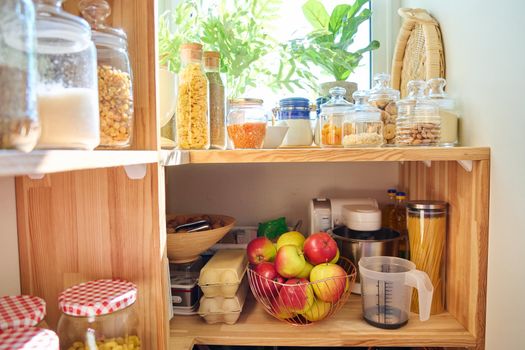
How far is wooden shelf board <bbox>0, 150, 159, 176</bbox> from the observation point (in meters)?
0.29

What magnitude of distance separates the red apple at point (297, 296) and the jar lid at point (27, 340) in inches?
21.3

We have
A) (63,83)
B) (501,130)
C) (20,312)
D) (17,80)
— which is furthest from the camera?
(501,130)

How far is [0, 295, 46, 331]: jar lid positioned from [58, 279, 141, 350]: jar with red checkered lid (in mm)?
51

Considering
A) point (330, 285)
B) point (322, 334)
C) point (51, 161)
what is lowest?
point (322, 334)

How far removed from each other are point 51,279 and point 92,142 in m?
0.44

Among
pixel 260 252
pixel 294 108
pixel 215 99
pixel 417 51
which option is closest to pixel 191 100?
pixel 215 99

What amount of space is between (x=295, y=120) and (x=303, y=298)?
503mm

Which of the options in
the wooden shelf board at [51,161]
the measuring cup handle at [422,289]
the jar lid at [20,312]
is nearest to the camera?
the wooden shelf board at [51,161]

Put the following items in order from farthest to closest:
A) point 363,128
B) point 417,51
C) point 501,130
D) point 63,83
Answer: point 417,51
point 363,128
point 501,130
point 63,83

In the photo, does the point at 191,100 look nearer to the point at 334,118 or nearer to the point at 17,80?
the point at 334,118

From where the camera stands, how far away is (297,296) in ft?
2.98

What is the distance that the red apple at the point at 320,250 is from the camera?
0.99 metres

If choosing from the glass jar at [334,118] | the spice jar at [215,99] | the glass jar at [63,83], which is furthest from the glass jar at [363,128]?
the glass jar at [63,83]

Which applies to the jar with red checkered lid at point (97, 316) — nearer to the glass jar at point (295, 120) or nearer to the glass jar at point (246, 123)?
the glass jar at point (246, 123)
